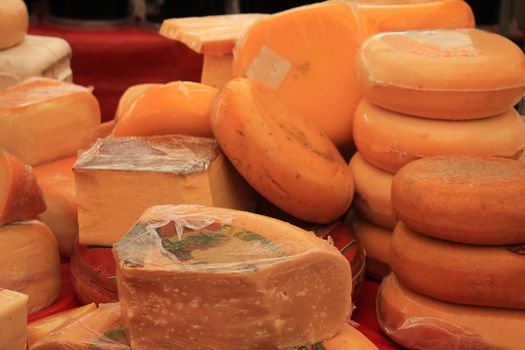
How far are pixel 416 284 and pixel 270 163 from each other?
0.29 metres

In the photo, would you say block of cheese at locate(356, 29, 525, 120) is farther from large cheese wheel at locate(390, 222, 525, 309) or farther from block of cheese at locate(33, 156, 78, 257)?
block of cheese at locate(33, 156, 78, 257)

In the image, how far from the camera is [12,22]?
202cm

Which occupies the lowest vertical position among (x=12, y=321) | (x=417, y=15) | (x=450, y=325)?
(x=450, y=325)

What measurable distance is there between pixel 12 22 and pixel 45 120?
0.49 m

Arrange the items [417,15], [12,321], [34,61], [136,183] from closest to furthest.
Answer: [12,321] < [136,183] < [417,15] < [34,61]

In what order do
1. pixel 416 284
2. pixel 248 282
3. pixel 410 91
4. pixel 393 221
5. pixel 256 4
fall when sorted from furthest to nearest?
1. pixel 256 4
2. pixel 393 221
3. pixel 410 91
4. pixel 416 284
5. pixel 248 282

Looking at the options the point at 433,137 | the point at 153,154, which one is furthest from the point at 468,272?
the point at 153,154

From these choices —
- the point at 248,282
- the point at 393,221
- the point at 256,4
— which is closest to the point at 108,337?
the point at 248,282

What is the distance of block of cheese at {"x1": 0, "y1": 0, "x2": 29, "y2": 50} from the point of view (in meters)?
1.99

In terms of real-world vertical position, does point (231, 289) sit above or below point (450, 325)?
above

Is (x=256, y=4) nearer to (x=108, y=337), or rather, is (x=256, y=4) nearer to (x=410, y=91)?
(x=410, y=91)

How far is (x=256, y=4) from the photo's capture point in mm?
2666

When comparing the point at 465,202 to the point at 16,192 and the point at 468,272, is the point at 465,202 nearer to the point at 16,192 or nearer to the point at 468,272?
the point at 468,272

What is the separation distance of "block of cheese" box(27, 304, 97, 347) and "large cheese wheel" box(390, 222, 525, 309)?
0.47m
